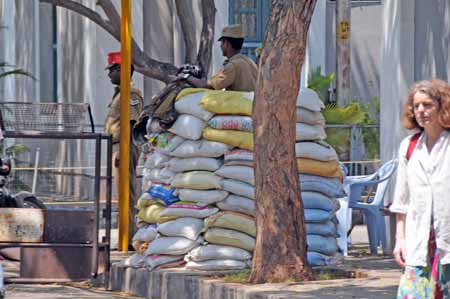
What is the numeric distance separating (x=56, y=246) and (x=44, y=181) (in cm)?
634

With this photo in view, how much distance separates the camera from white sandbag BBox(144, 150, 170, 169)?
12023 mm

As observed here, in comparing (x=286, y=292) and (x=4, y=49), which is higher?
(x=4, y=49)

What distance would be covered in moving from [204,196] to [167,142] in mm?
761

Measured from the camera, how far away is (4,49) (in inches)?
957

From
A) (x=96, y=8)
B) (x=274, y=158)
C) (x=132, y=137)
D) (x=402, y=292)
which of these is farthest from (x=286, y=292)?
(x=96, y=8)

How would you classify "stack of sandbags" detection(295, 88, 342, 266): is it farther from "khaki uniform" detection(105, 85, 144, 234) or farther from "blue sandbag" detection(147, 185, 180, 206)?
"khaki uniform" detection(105, 85, 144, 234)

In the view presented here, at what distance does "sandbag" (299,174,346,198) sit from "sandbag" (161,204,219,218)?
79 cm

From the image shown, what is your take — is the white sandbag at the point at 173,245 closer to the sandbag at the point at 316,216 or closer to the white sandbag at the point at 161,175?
the white sandbag at the point at 161,175

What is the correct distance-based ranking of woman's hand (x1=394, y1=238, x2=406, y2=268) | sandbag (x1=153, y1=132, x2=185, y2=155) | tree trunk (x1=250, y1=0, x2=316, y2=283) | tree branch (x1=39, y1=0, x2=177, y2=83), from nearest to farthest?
1. woman's hand (x1=394, y1=238, x2=406, y2=268)
2. tree trunk (x1=250, y1=0, x2=316, y2=283)
3. sandbag (x1=153, y1=132, x2=185, y2=155)
4. tree branch (x1=39, y1=0, x2=177, y2=83)

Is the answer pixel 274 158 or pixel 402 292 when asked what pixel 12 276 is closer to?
pixel 274 158

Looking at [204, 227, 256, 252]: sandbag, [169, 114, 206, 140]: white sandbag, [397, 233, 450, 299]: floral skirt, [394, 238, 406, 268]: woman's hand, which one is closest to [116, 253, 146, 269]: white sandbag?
[204, 227, 256, 252]: sandbag

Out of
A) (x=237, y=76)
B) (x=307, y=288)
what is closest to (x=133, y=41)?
(x=237, y=76)

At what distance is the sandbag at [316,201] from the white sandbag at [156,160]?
1.26 meters

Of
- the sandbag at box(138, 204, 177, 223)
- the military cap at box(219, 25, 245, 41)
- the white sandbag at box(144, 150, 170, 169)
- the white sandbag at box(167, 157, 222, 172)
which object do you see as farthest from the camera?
the military cap at box(219, 25, 245, 41)
